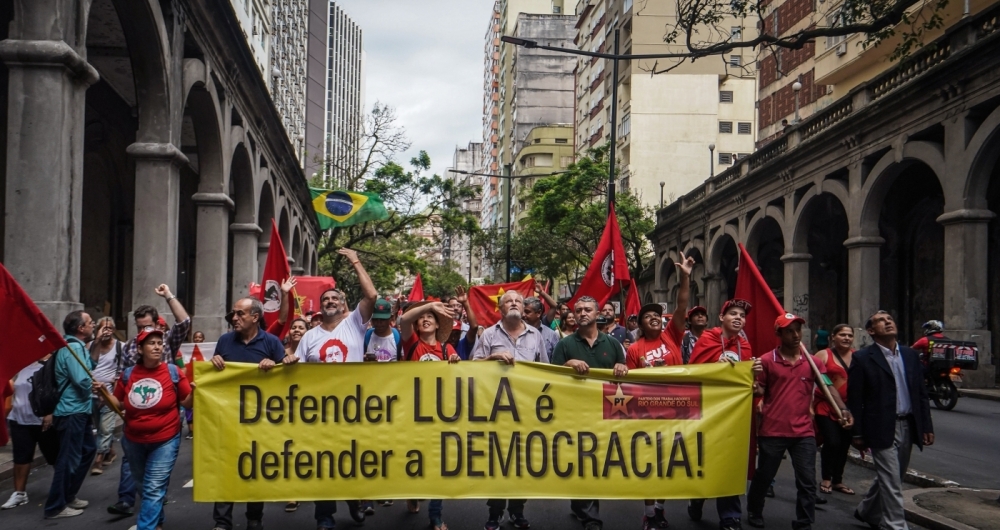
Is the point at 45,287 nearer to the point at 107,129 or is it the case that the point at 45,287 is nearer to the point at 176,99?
the point at 176,99

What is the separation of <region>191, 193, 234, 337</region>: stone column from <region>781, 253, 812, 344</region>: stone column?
1748cm

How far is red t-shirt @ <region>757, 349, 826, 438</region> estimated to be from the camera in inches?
275

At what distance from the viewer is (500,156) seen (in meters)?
118

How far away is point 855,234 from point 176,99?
58.2ft

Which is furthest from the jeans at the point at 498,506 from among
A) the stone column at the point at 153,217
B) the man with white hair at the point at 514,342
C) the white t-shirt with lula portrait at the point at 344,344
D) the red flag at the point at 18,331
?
the stone column at the point at 153,217

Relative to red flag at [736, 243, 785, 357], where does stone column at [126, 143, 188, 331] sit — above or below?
above

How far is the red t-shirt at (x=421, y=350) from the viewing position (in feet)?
24.6

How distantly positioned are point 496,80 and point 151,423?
121m

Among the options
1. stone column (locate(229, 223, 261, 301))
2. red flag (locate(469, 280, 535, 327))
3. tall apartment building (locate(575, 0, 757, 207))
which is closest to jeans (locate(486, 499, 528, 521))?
red flag (locate(469, 280, 535, 327))

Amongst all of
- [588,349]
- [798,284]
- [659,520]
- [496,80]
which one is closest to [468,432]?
[588,349]

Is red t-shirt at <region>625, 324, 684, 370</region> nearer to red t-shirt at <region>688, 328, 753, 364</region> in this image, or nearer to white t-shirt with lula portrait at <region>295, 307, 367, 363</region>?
red t-shirt at <region>688, 328, 753, 364</region>

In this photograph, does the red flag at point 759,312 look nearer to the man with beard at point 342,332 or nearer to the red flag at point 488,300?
the man with beard at point 342,332

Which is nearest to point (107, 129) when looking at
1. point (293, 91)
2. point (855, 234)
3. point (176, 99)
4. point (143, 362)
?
point (176, 99)

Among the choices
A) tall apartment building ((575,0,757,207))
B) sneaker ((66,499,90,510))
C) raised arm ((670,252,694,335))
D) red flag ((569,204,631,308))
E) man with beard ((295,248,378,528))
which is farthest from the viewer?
tall apartment building ((575,0,757,207))
